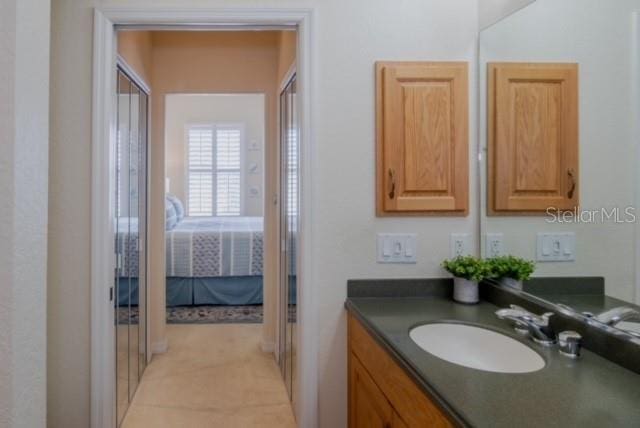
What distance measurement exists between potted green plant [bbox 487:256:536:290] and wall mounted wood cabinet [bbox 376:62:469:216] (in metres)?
0.28

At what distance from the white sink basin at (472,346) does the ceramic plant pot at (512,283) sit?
0.98 ft

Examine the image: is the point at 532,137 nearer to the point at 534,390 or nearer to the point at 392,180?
the point at 392,180

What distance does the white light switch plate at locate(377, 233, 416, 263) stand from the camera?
5.76ft

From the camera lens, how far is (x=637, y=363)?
1.01 metres

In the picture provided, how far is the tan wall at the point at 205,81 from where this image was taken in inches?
126

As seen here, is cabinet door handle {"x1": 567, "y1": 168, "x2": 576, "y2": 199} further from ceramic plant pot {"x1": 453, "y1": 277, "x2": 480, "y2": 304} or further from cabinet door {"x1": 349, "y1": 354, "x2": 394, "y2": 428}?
cabinet door {"x1": 349, "y1": 354, "x2": 394, "y2": 428}

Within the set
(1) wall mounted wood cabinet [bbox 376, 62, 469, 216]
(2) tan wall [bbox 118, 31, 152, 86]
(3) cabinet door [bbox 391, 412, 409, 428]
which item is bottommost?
(3) cabinet door [bbox 391, 412, 409, 428]

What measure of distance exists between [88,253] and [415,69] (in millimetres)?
1528

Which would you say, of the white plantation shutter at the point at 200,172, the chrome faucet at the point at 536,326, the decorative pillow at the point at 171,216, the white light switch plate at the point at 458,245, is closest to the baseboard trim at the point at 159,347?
the decorative pillow at the point at 171,216

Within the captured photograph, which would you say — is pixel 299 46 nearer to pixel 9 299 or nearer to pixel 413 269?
pixel 413 269

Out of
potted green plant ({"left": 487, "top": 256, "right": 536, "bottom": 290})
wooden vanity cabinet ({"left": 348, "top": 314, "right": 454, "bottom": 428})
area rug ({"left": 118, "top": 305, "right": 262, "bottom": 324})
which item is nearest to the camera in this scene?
wooden vanity cabinet ({"left": 348, "top": 314, "right": 454, "bottom": 428})

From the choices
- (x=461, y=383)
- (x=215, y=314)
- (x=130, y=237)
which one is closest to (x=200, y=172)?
(x=215, y=314)

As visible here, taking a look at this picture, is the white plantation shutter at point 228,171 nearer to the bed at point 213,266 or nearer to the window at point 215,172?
the window at point 215,172

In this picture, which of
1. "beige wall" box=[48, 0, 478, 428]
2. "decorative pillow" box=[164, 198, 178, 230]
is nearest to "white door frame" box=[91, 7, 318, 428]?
"beige wall" box=[48, 0, 478, 428]
